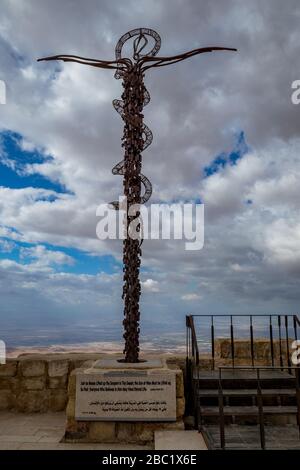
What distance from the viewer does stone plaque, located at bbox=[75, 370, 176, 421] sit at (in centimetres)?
549

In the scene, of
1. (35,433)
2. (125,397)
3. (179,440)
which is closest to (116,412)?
(125,397)

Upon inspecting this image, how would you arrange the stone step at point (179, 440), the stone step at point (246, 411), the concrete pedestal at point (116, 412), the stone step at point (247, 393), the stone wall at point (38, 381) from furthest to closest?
1. the stone wall at point (38, 381)
2. the stone step at point (247, 393)
3. the concrete pedestal at point (116, 412)
4. the stone step at point (246, 411)
5. the stone step at point (179, 440)

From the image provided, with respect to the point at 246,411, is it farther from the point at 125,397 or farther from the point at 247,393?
the point at 125,397

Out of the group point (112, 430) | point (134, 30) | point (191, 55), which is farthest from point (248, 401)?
point (134, 30)

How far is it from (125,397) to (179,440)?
100 centimetres

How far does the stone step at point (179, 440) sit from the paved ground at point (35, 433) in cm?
35

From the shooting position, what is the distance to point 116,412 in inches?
217

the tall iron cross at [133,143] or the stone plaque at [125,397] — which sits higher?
the tall iron cross at [133,143]

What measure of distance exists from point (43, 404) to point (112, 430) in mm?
1997

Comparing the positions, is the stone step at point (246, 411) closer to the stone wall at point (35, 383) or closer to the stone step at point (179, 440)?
the stone step at point (179, 440)

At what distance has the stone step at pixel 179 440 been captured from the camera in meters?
4.66

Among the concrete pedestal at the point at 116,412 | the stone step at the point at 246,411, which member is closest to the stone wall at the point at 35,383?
the concrete pedestal at the point at 116,412
